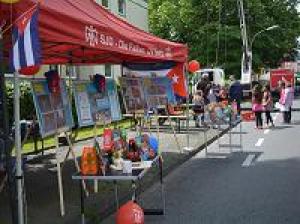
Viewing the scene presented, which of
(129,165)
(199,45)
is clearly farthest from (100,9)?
(199,45)

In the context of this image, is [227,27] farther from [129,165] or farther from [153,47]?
[129,165]

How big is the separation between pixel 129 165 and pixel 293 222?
2.26 m

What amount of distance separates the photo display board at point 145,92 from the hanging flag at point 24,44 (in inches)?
226

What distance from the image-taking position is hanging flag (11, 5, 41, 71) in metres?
6.15

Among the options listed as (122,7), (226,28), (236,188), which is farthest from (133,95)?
(226,28)

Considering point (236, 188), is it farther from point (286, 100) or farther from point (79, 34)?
point (286, 100)

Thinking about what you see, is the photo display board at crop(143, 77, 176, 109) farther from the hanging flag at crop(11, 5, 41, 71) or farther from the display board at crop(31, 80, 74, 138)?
the hanging flag at crop(11, 5, 41, 71)

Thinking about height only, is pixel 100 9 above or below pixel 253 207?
above

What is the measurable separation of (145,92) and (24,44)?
675 centimetres

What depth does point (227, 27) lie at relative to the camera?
185 ft

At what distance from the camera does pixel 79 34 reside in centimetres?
760

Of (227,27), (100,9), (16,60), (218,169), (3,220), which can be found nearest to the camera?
(16,60)

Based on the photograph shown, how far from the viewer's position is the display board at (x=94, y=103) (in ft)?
30.7

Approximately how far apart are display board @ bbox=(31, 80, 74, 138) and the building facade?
1871cm
